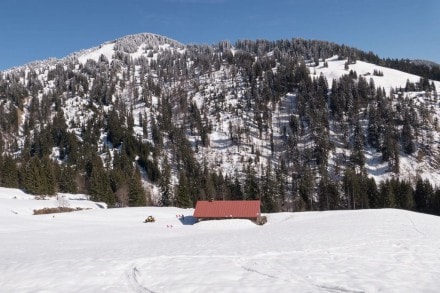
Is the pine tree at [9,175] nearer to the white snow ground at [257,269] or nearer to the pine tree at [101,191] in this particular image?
the pine tree at [101,191]

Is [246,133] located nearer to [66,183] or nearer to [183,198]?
[183,198]

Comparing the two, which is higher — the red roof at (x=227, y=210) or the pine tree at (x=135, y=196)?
the pine tree at (x=135, y=196)

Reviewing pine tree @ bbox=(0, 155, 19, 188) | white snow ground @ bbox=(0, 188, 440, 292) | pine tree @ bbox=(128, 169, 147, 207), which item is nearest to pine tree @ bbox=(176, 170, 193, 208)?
pine tree @ bbox=(128, 169, 147, 207)

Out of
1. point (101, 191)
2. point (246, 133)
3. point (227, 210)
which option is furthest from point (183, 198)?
point (246, 133)

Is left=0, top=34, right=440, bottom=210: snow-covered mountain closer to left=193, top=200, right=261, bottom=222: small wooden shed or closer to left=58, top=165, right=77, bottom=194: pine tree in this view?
left=58, top=165, right=77, bottom=194: pine tree

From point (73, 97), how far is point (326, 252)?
197 metres

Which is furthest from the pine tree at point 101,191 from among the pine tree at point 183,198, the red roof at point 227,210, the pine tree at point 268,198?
the red roof at point 227,210

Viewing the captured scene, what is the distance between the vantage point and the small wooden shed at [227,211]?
190 feet

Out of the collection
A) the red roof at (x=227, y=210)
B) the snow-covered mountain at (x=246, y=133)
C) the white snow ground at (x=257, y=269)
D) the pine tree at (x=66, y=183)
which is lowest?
the white snow ground at (x=257, y=269)

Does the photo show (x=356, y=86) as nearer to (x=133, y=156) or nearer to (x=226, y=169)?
(x=226, y=169)

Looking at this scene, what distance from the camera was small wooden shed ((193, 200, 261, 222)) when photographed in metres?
57.9

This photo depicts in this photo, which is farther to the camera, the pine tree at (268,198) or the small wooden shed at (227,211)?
the pine tree at (268,198)

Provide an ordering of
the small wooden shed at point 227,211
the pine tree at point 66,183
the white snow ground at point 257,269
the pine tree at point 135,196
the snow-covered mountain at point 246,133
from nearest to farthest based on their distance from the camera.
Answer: the white snow ground at point 257,269 < the small wooden shed at point 227,211 < the pine tree at point 135,196 < the pine tree at point 66,183 < the snow-covered mountain at point 246,133

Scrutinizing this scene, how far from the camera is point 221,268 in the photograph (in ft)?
57.3
